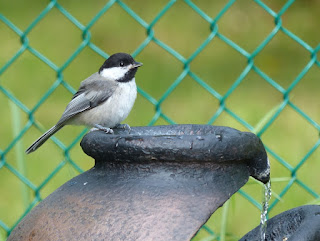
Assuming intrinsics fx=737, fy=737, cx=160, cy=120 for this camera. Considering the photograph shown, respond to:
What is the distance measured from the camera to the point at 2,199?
4.45 metres

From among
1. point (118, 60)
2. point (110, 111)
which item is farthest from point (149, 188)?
point (118, 60)

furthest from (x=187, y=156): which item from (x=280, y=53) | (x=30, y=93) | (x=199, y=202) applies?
(x=280, y=53)

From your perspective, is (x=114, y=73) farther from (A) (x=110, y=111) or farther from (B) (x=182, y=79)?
(B) (x=182, y=79)

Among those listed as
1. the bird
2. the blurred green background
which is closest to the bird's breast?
the bird

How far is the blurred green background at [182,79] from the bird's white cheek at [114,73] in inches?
20.2

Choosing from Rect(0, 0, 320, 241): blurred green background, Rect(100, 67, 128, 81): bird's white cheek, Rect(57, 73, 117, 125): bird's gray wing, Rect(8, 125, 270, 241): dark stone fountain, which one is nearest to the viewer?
Rect(8, 125, 270, 241): dark stone fountain

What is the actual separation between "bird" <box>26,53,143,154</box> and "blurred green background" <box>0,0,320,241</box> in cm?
49

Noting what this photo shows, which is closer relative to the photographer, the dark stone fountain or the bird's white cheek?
the dark stone fountain

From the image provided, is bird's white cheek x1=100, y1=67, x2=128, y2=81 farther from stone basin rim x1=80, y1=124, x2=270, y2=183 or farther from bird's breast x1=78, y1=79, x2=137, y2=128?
stone basin rim x1=80, y1=124, x2=270, y2=183

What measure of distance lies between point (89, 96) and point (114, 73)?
19 cm

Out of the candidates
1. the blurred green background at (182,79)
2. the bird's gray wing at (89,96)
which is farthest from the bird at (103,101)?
the blurred green background at (182,79)

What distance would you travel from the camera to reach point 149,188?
1950 mm

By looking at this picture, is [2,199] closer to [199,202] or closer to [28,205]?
[28,205]

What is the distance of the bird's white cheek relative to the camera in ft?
11.8
